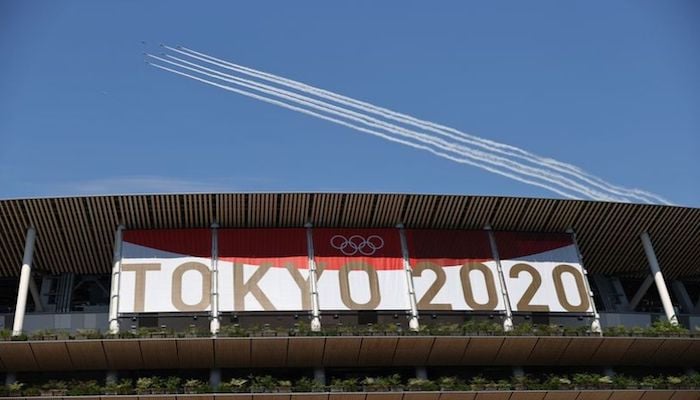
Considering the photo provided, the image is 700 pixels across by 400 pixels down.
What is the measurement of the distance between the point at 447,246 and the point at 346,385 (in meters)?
12.0

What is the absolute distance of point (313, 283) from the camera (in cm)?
4984

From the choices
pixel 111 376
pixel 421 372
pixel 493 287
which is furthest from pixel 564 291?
pixel 111 376

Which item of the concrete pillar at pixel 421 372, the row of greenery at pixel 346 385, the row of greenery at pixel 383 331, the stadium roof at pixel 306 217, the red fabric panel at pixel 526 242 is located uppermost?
the stadium roof at pixel 306 217

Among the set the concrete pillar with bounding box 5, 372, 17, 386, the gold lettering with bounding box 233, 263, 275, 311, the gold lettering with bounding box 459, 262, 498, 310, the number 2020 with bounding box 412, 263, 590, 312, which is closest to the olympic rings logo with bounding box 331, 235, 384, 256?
the number 2020 with bounding box 412, 263, 590, 312

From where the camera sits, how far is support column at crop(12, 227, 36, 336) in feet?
153

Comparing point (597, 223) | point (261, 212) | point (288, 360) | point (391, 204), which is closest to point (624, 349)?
point (597, 223)

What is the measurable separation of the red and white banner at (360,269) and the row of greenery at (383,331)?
1.62 m

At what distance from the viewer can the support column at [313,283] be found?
48.1m

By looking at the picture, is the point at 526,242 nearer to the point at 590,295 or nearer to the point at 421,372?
the point at 590,295

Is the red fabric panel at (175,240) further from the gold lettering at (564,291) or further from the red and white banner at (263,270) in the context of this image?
the gold lettering at (564,291)

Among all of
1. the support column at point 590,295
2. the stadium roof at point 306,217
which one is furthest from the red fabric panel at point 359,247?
the support column at point 590,295

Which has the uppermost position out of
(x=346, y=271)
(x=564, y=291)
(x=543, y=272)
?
(x=346, y=271)

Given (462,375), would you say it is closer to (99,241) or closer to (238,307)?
(238,307)

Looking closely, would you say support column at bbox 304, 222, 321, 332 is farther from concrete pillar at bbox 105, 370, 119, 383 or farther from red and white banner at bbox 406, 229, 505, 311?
concrete pillar at bbox 105, 370, 119, 383
